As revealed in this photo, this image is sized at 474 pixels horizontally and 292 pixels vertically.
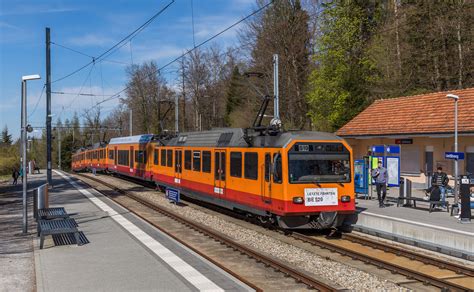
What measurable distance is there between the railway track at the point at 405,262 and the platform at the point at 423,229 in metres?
0.52

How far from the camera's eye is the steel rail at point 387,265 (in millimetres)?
8613

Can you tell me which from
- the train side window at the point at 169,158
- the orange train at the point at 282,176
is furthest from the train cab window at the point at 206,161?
the train side window at the point at 169,158

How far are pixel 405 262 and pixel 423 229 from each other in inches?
64.4

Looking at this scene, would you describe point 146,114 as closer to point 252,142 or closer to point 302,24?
point 302,24

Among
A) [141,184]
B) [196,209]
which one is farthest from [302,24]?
[196,209]

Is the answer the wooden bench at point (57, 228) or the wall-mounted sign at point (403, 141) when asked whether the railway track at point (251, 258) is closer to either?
the wooden bench at point (57, 228)

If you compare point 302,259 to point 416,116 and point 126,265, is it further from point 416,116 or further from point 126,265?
point 416,116

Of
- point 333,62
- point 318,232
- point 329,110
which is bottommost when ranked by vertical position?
point 318,232

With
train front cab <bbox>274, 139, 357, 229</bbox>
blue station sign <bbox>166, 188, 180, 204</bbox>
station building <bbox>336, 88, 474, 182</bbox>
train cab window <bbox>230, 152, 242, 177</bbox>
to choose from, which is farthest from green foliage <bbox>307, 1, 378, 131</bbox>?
→ train front cab <bbox>274, 139, 357, 229</bbox>

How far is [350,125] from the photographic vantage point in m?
29.7

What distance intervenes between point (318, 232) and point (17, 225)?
8.72 m

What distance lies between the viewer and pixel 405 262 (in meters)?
10.8

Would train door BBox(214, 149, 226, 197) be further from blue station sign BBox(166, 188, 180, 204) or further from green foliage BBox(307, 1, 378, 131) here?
green foliage BBox(307, 1, 378, 131)

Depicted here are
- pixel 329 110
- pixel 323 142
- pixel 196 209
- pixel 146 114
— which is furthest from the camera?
pixel 146 114
